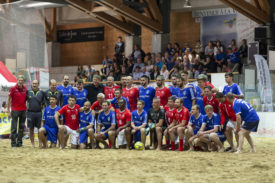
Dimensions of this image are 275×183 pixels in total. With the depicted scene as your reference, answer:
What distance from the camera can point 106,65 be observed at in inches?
1032

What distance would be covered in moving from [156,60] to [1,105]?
30.0 ft

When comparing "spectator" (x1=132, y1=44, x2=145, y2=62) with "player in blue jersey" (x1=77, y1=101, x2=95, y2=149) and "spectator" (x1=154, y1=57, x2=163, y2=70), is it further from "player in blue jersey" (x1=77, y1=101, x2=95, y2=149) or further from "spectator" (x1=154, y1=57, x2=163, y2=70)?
"player in blue jersey" (x1=77, y1=101, x2=95, y2=149)

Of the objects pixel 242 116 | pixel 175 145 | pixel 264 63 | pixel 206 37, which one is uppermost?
pixel 206 37

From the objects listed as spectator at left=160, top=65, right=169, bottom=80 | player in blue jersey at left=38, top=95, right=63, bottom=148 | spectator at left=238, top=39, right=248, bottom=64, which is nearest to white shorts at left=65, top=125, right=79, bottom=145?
player in blue jersey at left=38, top=95, right=63, bottom=148

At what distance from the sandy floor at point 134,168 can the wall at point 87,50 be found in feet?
72.7

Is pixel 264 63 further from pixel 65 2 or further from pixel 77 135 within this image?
pixel 65 2

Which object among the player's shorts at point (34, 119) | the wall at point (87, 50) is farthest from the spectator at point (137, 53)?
the player's shorts at point (34, 119)

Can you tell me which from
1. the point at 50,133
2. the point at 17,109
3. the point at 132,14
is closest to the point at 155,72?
the point at 132,14

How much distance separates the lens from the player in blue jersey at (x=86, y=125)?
12.7 metres

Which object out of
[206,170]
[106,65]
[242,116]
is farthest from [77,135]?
[106,65]

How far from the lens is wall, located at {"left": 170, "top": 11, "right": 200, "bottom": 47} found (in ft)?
91.5

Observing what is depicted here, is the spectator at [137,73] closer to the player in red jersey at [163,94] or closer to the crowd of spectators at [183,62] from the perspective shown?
the crowd of spectators at [183,62]

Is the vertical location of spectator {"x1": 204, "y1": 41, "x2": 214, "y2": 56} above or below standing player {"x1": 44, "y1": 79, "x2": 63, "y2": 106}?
above

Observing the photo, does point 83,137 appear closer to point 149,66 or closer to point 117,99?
point 117,99
